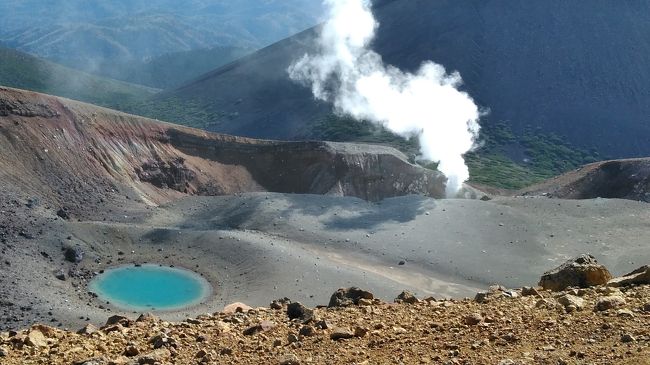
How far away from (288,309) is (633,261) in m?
27.3

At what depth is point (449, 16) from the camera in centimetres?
10888

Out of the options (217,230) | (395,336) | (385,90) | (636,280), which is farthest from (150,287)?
(385,90)

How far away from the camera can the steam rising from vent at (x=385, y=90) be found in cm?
6711

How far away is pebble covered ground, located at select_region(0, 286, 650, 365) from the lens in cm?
937

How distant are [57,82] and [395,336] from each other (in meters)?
131

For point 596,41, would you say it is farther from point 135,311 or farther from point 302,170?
point 135,311

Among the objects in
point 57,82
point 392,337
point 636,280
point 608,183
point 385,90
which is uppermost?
point 57,82

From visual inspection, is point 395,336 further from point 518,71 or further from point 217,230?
point 518,71

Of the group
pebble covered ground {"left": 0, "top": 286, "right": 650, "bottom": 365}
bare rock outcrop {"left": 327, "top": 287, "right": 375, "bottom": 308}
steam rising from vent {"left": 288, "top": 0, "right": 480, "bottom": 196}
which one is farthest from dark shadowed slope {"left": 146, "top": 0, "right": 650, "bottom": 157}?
pebble covered ground {"left": 0, "top": 286, "right": 650, "bottom": 365}

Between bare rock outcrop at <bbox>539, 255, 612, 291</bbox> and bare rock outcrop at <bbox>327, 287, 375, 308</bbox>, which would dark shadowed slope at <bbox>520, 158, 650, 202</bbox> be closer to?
bare rock outcrop at <bbox>539, 255, 612, 291</bbox>

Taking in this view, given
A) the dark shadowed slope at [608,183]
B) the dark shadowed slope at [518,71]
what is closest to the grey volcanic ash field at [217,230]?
the dark shadowed slope at [608,183]

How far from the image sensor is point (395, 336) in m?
10.5

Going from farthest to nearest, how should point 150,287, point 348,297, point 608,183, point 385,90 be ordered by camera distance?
point 385,90
point 608,183
point 150,287
point 348,297

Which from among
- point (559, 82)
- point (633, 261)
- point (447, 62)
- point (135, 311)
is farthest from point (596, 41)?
point (135, 311)
